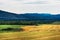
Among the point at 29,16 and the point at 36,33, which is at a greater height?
the point at 29,16

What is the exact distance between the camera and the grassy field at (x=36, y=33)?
1.18 meters

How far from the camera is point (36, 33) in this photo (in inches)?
47.5

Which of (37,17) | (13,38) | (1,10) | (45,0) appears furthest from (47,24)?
(1,10)

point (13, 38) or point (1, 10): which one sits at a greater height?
point (1, 10)

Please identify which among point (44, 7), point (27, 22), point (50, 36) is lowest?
point (50, 36)

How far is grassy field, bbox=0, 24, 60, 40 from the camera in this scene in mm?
1184

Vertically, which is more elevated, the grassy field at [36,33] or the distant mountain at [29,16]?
the distant mountain at [29,16]

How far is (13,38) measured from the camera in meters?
1.17

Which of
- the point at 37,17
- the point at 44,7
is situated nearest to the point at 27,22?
the point at 37,17

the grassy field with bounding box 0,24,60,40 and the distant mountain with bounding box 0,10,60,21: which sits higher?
the distant mountain with bounding box 0,10,60,21

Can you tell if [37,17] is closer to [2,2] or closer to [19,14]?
[19,14]

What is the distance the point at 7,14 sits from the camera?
125 centimetres

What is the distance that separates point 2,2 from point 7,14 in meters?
0.12

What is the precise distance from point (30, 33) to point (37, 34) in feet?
0.20
